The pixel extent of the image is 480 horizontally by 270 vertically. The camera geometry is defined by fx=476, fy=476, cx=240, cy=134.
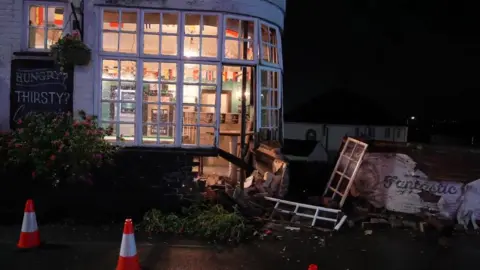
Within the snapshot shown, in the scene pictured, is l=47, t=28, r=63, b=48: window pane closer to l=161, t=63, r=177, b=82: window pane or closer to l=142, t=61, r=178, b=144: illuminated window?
l=142, t=61, r=178, b=144: illuminated window

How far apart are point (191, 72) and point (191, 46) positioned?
0.47m

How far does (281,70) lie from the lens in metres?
9.73

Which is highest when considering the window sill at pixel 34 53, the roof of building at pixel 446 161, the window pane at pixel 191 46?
the window pane at pixel 191 46

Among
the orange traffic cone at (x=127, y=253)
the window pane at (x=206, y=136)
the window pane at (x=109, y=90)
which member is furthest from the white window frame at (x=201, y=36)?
the orange traffic cone at (x=127, y=253)

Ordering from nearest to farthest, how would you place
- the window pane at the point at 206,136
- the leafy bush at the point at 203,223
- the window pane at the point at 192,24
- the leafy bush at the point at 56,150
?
the leafy bush at the point at 203,223, the leafy bush at the point at 56,150, the window pane at the point at 192,24, the window pane at the point at 206,136

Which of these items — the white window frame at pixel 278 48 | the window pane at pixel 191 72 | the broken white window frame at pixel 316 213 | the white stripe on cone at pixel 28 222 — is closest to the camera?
the white stripe on cone at pixel 28 222

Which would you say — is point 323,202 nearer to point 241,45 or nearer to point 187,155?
point 187,155

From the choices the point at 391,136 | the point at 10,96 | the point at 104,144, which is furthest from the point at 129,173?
the point at 391,136

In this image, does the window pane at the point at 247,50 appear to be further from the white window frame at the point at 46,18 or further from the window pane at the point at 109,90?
the white window frame at the point at 46,18

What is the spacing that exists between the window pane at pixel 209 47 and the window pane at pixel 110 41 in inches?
60.1

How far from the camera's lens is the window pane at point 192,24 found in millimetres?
8422

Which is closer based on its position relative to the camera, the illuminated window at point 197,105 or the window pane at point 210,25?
the illuminated window at point 197,105

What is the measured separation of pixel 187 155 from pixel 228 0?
2.83 metres

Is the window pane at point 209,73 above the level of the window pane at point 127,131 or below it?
above
